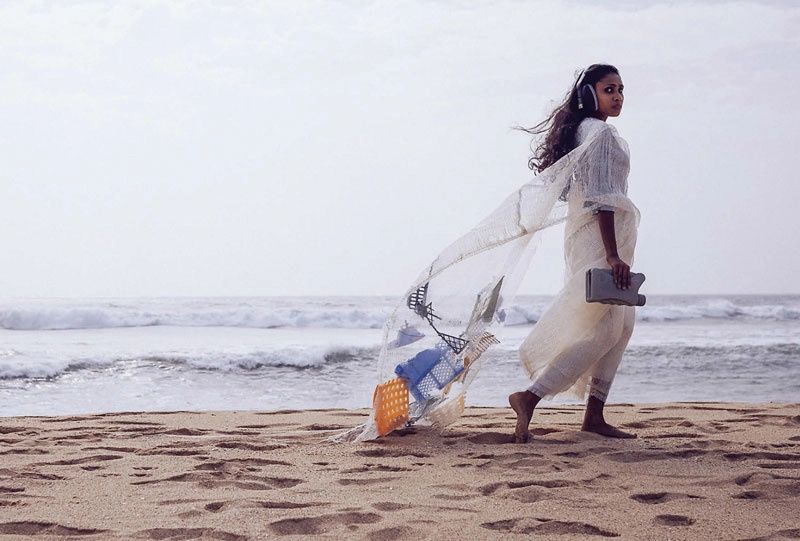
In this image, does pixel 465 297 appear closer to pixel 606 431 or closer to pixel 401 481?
pixel 606 431

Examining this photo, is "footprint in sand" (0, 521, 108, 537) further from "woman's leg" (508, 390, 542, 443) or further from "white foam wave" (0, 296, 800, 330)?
"white foam wave" (0, 296, 800, 330)

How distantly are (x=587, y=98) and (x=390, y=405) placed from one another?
182cm

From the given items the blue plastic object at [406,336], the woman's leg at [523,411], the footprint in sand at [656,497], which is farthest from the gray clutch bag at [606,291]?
the footprint in sand at [656,497]

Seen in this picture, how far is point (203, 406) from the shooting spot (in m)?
5.89

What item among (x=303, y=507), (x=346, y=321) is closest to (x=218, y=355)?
(x=303, y=507)

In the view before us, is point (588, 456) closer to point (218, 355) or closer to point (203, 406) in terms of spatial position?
point (203, 406)

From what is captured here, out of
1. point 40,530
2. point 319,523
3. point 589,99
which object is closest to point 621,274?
point 589,99

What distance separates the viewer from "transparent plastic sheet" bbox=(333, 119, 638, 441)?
3.77 m

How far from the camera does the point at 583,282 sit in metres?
3.75

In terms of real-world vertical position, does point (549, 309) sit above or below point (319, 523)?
above

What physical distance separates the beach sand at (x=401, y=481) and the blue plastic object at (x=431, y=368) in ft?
0.98

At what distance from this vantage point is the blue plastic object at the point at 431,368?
12.5 ft

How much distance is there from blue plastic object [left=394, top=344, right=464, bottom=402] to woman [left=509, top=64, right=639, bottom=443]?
0.33 metres

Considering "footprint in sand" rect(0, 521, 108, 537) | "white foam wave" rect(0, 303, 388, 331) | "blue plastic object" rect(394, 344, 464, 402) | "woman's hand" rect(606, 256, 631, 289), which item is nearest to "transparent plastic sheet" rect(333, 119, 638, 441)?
"blue plastic object" rect(394, 344, 464, 402)
